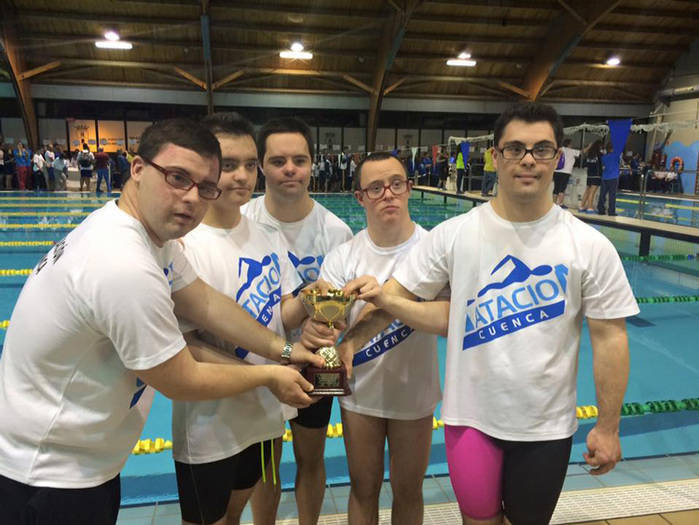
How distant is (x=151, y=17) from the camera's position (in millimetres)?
16859

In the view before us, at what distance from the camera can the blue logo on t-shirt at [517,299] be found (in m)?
1.63

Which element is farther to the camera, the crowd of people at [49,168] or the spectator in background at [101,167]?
the crowd of people at [49,168]

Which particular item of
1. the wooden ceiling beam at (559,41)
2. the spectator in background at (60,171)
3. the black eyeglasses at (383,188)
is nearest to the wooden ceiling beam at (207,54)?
the spectator in background at (60,171)

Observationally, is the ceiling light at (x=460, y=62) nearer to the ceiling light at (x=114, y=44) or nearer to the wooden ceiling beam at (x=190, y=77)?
the wooden ceiling beam at (x=190, y=77)

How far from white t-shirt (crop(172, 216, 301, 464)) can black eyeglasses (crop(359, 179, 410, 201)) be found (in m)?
0.46

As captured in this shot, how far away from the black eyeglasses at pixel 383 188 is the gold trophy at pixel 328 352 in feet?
1.54

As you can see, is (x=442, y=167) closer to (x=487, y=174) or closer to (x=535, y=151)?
(x=487, y=174)

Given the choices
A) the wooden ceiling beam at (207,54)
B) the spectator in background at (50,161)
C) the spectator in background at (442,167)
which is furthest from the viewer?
the spectator in background at (442,167)

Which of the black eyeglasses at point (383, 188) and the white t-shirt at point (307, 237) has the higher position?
the black eyeglasses at point (383, 188)

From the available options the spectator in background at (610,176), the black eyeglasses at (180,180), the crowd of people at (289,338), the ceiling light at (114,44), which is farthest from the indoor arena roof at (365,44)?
the black eyeglasses at (180,180)

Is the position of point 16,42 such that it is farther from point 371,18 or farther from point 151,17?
point 371,18

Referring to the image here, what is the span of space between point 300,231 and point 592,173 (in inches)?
446

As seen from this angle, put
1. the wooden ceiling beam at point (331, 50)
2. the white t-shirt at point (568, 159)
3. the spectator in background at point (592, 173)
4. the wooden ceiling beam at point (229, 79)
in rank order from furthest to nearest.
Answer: the wooden ceiling beam at point (229, 79)
the wooden ceiling beam at point (331, 50)
the spectator in background at point (592, 173)
the white t-shirt at point (568, 159)

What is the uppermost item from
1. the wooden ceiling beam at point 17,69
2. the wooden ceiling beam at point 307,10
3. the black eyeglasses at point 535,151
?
the wooden ceiling beam at point 307,10
